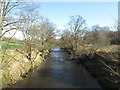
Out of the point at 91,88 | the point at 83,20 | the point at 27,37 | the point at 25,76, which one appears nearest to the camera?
the point at 91,88

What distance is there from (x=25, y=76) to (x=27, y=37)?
Answer: 20.8 feet

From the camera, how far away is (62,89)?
1084cm

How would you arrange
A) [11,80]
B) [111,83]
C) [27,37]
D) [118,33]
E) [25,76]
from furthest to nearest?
[27,37]
[25,76]
[11,80]
[111,83]
[118,33]

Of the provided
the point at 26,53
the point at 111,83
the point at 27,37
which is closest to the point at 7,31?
the point at 111,83

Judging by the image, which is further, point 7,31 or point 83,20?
point 83,20

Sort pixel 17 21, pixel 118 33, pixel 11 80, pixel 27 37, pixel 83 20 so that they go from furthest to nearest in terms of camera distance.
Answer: pixel 83 20 → pixel 27 37 → pixel 11 80 → pixel 17 21 → pixel 118 33

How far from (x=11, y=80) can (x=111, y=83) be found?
9330 millimetres

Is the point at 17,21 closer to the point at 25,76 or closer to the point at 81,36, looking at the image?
the point at 25,76

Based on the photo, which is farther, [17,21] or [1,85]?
[1,85]

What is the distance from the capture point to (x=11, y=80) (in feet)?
39.9

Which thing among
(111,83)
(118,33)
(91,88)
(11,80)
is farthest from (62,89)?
(118,33)

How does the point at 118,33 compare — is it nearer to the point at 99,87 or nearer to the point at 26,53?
the point at 99,87

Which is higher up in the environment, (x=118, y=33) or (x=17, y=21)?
(x=17, y=21)

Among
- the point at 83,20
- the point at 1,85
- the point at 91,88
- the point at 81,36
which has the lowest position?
the point at 91,88
